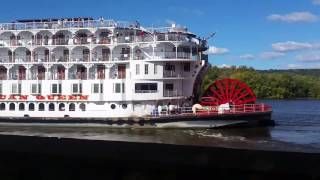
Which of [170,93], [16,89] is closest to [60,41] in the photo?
[16,89]

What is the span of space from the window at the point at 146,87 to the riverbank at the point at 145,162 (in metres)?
27.7

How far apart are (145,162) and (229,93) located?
3166cm

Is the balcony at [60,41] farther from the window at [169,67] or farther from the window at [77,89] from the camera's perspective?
the window at [169,67]

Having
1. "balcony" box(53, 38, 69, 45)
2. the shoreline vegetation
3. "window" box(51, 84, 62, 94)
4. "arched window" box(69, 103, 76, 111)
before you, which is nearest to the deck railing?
"arched window" box(69, 103, 76, 111)

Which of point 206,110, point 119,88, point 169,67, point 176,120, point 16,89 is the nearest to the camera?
point 176,120

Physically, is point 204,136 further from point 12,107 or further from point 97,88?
point 12,107

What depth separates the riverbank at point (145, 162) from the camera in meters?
3.43

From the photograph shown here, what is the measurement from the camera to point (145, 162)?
12.2 ft

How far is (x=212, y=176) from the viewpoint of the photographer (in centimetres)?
351

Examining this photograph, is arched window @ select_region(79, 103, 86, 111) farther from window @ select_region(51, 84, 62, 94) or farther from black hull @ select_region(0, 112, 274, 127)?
window @ select_region(51, 84, 62, 94)

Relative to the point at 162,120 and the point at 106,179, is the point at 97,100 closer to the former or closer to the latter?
the point at 162,120

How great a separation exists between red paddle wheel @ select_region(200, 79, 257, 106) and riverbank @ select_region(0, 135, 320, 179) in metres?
30.1

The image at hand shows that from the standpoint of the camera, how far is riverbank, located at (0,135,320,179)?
3430mm

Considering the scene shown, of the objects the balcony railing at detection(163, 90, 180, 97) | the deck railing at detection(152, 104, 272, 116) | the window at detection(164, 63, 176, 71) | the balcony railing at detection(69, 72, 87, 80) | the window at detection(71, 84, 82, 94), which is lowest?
the deck railing at detection(152, 104, 272, 116)
